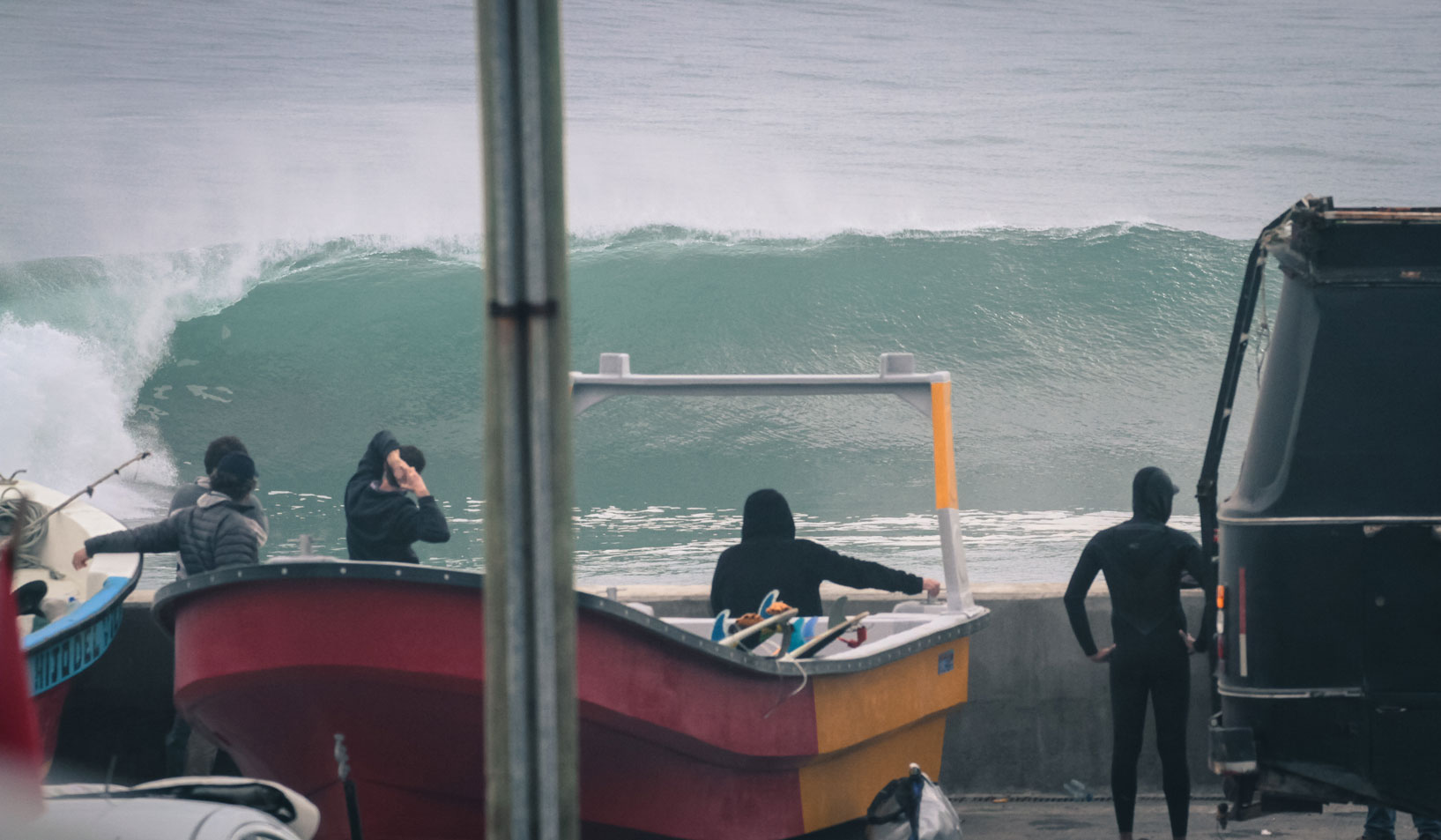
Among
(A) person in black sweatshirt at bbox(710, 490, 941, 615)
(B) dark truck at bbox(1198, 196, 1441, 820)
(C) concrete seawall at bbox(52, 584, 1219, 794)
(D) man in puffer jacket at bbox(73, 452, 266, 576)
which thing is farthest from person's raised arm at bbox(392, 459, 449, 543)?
(B) dark truck at bbox(1198, 196, 1441, 820)

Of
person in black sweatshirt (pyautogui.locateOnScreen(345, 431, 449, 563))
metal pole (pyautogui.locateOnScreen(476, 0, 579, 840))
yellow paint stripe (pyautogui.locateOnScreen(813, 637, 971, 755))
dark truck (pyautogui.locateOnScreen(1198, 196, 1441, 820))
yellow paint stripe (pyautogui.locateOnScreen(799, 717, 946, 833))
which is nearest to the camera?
metal pole (pyautogui.locateOnScreen(476, 0, 579, 840))

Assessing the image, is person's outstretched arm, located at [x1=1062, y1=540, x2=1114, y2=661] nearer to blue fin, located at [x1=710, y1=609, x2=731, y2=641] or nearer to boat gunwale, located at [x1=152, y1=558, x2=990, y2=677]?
boat gunwale, located at [x1=152, y1=558, x2=990, y2=677]

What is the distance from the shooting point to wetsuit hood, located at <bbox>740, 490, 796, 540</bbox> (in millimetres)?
6211

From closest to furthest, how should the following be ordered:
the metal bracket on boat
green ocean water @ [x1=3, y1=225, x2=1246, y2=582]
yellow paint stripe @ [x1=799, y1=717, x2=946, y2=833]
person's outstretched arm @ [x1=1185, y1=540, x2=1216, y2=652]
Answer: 1. person's outstretched arm @ [x1=1185, y1=540, x2=1216, y2=652]
2. yellow paint stripe @ [x1=799, y1=717, x2=946, y2=833]
3. the metal bracket on boat
4. green ocean water @ [x1=3, y1=225, x2=1246, y2=582]

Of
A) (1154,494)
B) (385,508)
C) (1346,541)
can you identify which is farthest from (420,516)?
(1346,541)

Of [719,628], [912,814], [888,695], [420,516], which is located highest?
[420,516]

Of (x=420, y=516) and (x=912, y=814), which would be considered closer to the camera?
(x=912, y=814)

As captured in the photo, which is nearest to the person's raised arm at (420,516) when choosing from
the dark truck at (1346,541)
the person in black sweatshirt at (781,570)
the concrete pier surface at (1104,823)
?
the person in black sweatshirt at (781,570)

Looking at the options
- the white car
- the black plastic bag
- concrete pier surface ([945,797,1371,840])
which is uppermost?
the white car

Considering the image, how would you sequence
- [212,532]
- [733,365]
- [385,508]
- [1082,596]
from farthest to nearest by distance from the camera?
1. [733,365]
2. [385,508]
3. [212,532]
4. [1082,596]

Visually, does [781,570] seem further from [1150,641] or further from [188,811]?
[188,811]

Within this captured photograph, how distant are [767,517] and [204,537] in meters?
2.36

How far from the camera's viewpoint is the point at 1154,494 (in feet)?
18.9

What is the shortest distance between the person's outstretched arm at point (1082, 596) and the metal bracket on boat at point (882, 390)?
0.61m
